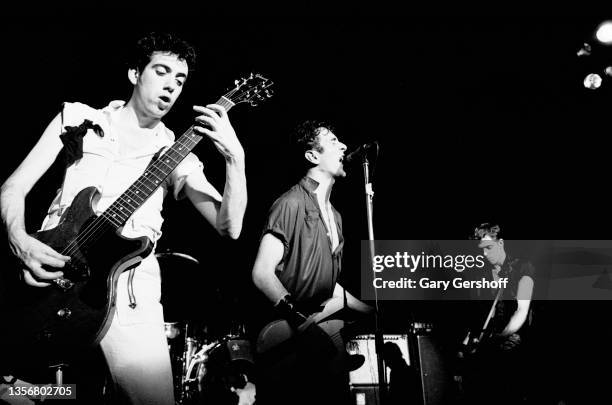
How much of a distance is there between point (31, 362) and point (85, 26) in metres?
2.77

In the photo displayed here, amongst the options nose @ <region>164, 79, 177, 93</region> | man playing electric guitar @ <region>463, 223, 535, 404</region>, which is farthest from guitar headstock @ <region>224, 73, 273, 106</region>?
man playing electric guitar @ <region>463, 223, 535, 404</region>

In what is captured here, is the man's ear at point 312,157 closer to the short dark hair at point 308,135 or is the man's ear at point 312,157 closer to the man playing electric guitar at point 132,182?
Answer: the short dark hair at point 308,135

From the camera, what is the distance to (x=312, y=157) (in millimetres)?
3807

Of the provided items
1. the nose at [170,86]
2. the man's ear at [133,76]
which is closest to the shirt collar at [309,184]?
the nose at [170,86]

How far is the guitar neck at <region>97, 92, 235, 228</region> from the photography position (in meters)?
2.07

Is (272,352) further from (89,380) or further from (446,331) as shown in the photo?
(446,331)

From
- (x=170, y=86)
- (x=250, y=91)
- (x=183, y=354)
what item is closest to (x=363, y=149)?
(x=250, y=91)

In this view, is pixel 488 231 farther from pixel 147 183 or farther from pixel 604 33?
pixel 147 183

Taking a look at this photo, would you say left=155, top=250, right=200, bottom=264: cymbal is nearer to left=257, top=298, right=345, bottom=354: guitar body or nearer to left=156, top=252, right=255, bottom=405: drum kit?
left=156, top=252, right=255, bottom=405: drum kit

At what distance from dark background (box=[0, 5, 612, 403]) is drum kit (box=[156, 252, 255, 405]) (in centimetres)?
11

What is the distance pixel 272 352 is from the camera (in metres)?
2.84

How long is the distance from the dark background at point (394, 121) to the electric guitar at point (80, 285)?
1.59 m

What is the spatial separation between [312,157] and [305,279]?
114 cm

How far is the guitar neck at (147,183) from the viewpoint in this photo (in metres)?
2.07
